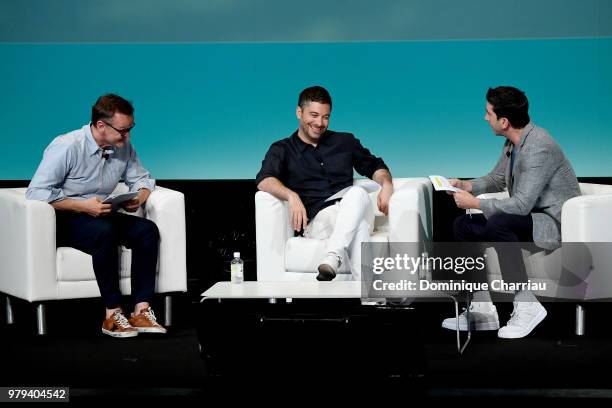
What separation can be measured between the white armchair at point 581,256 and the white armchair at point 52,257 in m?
1.64

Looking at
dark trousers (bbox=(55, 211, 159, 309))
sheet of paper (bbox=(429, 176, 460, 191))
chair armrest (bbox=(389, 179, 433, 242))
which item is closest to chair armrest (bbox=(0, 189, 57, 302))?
dark trousers (bbox=(55, 211, 159, 309))

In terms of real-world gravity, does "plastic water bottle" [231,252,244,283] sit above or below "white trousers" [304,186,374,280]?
below

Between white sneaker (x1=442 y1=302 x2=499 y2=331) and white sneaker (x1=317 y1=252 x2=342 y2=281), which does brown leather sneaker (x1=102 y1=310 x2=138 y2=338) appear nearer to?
white sneaker (x1=317 y1=252 x2=342 y2=281)

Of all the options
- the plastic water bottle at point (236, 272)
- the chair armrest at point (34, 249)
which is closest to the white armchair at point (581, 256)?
the plastic water bottle at point (236, 272)

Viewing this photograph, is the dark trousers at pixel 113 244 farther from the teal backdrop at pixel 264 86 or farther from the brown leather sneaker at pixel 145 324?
the teal backdrop at pixel 264 86

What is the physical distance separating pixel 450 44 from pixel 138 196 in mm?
2186

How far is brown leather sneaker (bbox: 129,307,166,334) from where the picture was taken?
184 inches

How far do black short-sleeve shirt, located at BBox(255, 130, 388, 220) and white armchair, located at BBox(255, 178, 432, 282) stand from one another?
8.1 inches

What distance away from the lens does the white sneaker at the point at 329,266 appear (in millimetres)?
4473

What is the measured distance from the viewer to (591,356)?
4.16m

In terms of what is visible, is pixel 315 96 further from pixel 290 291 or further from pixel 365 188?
pixel 290 291

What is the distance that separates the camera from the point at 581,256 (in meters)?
4.54

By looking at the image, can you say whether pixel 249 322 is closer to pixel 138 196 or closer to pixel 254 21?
pixel 138 196

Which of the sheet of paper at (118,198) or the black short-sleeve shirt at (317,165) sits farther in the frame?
the black short-sleeve shirt at (317,165)
